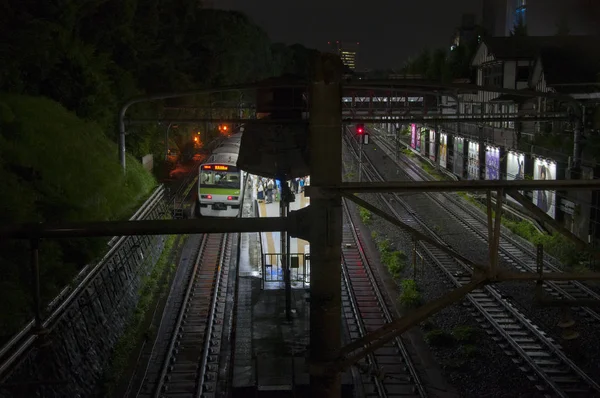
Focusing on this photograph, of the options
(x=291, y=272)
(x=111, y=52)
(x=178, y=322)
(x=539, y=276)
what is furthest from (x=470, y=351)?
(x=111, y=52)

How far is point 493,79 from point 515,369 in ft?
96.2

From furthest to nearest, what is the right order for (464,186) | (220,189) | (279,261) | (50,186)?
1. (220,189)
2. (279,261)
3. (50,186)
4. (464,186)

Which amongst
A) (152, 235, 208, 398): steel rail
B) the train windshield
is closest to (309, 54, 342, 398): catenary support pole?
(152, 235, 208, 398): steel rail

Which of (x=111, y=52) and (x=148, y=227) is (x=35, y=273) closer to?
(x=148, y=227)

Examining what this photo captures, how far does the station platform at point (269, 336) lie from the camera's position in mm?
9648

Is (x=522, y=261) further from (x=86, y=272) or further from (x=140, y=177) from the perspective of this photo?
(x=140, y=177)

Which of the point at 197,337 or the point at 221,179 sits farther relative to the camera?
the point at 221,179

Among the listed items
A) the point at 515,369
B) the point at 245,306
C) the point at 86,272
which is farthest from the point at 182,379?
the point at 515,369

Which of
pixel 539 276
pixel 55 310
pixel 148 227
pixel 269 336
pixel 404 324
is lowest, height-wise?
pixel 269 336

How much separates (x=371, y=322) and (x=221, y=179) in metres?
11.8

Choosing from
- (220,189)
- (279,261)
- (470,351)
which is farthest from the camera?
(220,189)

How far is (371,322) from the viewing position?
13273 millimetres

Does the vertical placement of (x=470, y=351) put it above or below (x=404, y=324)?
below

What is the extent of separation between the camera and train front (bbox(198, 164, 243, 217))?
Result: 2388 centimetres
